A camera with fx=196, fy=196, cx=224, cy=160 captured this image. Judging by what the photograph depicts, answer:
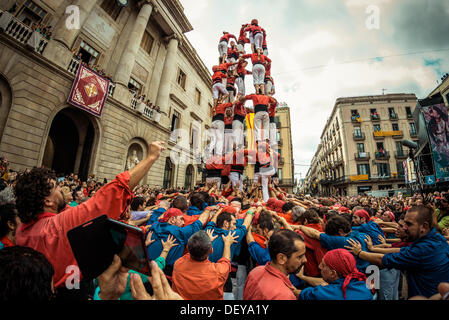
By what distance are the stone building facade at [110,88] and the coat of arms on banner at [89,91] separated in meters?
0.48

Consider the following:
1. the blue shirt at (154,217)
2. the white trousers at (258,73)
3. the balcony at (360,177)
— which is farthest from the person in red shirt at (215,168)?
the balcony at (360,177)

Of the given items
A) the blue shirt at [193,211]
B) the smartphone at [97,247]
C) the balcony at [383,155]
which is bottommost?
the smartphone at [97,247]

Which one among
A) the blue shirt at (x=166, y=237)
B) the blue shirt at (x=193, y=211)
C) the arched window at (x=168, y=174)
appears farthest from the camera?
the arched window at (x=168, y=174)

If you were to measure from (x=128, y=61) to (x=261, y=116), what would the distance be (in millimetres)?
11734

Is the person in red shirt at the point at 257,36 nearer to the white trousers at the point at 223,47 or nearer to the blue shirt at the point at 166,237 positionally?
the white trousers at the point at 223,47

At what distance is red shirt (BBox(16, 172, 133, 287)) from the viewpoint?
1.31m

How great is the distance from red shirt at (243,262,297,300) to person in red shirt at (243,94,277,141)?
5362 millimetres

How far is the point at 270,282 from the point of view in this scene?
62.2 inches

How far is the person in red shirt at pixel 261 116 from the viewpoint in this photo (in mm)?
6473

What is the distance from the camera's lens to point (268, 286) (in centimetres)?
154

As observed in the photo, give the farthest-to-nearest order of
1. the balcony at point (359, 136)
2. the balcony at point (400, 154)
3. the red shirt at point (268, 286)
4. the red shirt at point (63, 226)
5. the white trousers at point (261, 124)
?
the balcony at point (359, 136) → the balcony at point (400, 154) → the white trousers at point (261, 124) → the red shirt at point (268, 286) → the red shirt at point (63, 226)

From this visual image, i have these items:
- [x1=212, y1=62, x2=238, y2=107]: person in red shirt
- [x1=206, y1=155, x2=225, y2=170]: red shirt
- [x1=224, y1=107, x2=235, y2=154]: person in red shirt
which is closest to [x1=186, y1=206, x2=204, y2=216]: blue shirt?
[x1=206, y1=155, x2=225, y2=170]: red shirt
